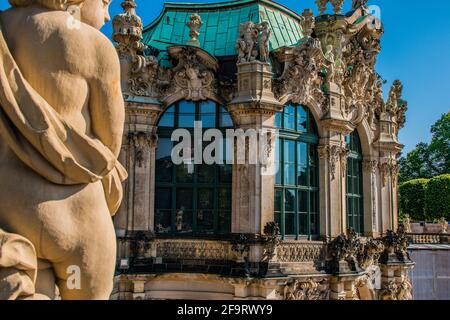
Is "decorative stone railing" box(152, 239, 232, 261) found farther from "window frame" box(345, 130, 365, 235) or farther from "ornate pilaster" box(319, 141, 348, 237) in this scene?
"window frame" box(345, 130, 365, 235)

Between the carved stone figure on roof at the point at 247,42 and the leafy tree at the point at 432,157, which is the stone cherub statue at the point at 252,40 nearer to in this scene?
the carved stone figure on roof at the point at 247,42

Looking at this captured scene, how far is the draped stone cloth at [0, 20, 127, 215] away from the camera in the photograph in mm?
4074

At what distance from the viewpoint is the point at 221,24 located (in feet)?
65.8

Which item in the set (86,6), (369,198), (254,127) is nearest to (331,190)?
(254,127)

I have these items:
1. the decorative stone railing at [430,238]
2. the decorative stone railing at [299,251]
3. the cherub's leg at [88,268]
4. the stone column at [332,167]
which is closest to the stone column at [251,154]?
the decorative stone railing at [299,251]

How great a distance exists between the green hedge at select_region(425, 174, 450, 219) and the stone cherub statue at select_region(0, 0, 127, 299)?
146ft

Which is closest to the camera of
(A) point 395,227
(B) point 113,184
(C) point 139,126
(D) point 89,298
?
(D) point 89,298

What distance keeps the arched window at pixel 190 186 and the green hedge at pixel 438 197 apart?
32.6 metres

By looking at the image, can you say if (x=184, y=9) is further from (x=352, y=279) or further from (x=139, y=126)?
(x=352, y=279)

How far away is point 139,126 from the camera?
17344 millimetres

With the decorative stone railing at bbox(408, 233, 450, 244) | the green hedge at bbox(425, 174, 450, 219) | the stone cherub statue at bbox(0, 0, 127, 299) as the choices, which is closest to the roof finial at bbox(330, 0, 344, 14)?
the decorative stone railing at bbox(408, 233, 450, 244)

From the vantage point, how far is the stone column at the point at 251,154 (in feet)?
54.8
